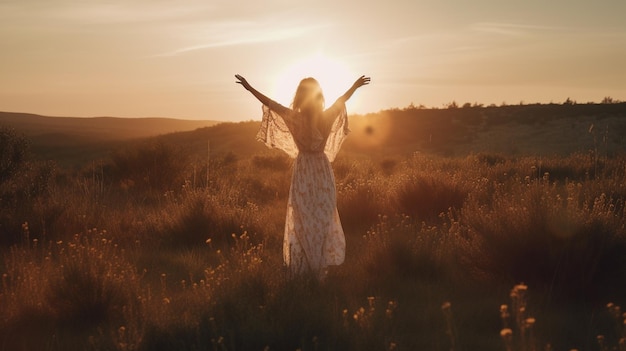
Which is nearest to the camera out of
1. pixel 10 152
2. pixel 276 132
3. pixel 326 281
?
pixel 326 281

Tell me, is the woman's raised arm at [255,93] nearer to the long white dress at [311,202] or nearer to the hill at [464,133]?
the long white dress at [311,202]

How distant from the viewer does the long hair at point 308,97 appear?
A: 22.7 ft

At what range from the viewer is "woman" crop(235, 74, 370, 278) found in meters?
6.89

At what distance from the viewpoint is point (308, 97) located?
272 inches

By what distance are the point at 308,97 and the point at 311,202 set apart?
1104 mm

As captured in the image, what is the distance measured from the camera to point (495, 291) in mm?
6414

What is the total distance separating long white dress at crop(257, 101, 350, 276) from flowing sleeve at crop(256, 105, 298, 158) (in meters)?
0.28

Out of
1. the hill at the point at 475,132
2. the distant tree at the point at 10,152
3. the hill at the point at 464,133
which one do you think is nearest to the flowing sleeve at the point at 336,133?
the distant tree at the point at 10,152

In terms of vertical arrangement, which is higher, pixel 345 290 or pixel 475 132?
pixel 475 132

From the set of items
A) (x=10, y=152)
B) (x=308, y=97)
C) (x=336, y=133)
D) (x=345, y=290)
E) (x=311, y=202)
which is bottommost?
(x=345, y=290)

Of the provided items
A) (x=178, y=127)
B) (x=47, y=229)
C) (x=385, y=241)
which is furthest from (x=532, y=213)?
(x=178, y=127)

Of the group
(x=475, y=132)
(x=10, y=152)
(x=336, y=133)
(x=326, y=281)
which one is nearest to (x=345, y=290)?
(x=326, y=281)

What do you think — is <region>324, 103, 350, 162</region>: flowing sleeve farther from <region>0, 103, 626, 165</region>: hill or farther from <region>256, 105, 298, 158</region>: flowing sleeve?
<region>0, 103, 626, 165</region>: hill

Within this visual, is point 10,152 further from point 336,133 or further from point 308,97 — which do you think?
point 308,97
